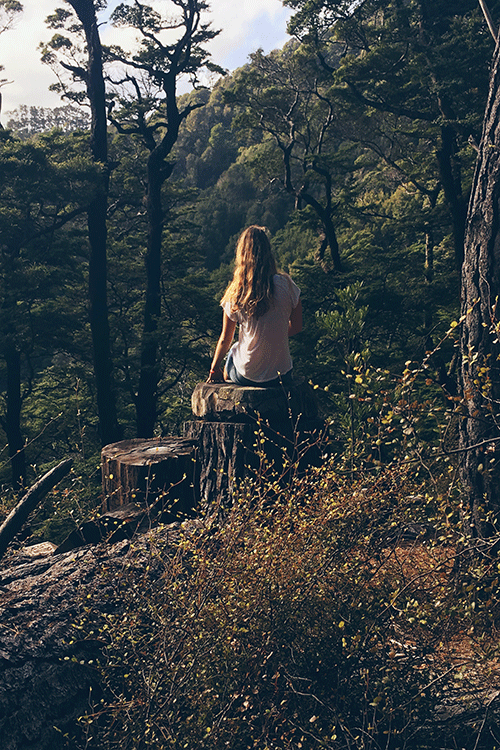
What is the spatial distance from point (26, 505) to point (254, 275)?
1880mm

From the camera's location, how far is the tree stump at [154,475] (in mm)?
3723

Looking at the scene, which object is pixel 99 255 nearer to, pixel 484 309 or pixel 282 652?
pixel 484 309

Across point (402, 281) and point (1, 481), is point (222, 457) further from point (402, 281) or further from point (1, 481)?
point (1, 481)

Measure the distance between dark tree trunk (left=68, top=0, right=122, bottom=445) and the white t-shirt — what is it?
25.8 ft

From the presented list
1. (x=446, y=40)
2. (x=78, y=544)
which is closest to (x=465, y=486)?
(x=78, y=544)

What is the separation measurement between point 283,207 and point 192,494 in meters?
34.1

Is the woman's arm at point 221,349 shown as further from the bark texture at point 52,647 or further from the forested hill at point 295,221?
the forested hill at point 295,221

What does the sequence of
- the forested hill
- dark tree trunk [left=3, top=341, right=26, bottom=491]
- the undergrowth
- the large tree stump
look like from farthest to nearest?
dark tree trunk [left=3, top=341, right=26, bottom=491], the forested hill, the large tree stump, the undergrowth

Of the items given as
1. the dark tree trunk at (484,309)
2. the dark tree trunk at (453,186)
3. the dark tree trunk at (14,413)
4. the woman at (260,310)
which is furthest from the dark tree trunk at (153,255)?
the dark tree trunk at (484,309)

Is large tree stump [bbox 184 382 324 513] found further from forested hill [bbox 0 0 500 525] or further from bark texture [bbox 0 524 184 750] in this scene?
forested hill [bbox 0 0 500 525]

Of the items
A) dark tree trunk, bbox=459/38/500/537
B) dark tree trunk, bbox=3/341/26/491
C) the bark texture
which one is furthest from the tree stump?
dark tree trunk, bbox=3/341/26/491

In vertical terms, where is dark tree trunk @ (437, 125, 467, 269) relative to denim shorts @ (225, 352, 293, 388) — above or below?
above

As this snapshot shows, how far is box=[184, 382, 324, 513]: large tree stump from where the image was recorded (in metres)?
3.48

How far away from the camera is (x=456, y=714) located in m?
2.32
